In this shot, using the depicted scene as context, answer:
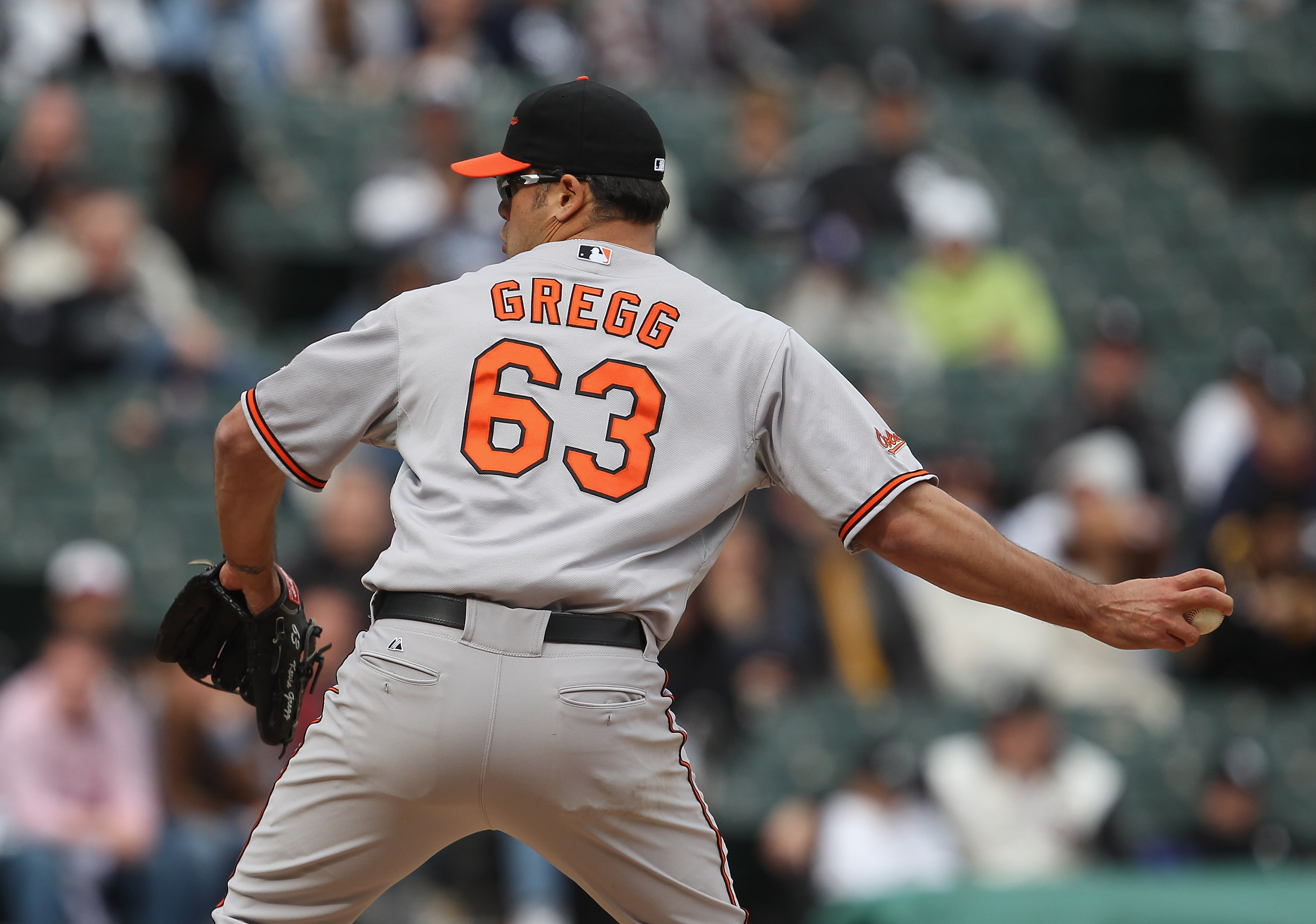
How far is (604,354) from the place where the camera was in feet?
9.70

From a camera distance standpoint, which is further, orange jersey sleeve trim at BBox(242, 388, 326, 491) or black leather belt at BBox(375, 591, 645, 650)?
orange jersey sleeve trim at BBox(242, 388, 326, 491)

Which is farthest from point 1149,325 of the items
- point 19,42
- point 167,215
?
point 19,42

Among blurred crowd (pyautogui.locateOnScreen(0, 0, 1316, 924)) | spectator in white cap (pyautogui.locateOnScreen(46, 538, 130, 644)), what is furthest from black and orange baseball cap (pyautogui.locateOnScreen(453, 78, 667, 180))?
spectator in white cap (pyautogui.locateOnScreen(46, 538, 130, 644))

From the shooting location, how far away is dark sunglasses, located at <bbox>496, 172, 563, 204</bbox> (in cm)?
311

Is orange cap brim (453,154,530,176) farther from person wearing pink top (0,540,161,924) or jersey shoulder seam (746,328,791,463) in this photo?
person wearing pink top (0,540,161,924)

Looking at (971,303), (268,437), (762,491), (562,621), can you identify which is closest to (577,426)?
(562,621)

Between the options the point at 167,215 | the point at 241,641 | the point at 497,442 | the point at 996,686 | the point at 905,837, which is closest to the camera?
the point at 497,442

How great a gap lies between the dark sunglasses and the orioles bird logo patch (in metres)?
0.73

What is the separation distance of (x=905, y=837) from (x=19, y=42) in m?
6.68

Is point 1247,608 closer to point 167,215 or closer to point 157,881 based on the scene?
point 157,881

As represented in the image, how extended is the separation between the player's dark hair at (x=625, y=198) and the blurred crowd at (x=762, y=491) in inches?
140

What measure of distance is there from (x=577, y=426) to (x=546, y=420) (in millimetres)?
53

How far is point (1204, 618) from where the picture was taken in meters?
2.82

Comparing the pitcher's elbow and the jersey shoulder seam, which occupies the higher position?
the jersey shoulder seam
